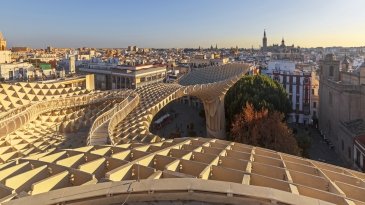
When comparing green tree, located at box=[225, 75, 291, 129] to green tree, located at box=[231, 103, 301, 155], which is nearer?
green tree, located at box=[231, 103, 301, 155]

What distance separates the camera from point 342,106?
132 ft

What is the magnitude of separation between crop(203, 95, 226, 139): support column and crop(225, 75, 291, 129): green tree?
4.29 feet

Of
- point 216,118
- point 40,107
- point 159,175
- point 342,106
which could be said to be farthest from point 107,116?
point 342,106

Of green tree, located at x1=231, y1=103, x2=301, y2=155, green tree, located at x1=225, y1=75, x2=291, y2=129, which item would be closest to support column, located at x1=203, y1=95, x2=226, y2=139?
green tree, located at x1=225, y1=75, x2=291, y2=129

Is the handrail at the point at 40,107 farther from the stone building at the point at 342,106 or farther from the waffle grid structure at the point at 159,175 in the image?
the stone building at the point at 342,106

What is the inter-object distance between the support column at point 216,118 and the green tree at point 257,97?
1308 mm

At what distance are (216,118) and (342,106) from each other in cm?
1493

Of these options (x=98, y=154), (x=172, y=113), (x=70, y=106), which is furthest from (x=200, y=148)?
(x=172, y=113)

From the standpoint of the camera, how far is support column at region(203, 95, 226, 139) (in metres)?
47.4

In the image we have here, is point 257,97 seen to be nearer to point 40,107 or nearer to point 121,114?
point 121,114

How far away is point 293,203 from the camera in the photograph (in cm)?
948

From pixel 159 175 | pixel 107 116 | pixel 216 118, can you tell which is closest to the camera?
pixel 159 175

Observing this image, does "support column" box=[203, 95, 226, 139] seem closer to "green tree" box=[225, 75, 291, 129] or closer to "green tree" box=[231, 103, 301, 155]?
"green tree" box=[225, 75, 291, 129]

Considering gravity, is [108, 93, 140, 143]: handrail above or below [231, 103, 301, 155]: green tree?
above
